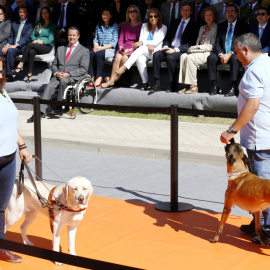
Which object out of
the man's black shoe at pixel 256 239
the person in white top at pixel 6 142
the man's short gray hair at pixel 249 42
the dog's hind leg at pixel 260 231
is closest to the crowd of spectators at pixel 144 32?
the man's short gray hair at pixel 249 42

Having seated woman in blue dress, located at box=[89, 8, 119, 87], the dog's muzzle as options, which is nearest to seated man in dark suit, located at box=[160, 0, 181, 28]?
seated woman in blue dress, located at box=[89, 8, 119, 87]

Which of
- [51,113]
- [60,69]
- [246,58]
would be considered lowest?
[51,113]

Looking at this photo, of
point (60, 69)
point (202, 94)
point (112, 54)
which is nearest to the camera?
point (202, 94)

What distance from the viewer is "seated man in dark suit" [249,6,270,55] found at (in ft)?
39.9

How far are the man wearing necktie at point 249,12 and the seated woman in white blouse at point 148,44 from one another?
1.91 meters

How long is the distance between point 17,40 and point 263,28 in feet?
23.5

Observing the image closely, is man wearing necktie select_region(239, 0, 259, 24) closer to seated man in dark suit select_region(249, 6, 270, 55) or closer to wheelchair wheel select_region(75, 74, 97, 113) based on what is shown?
seated man in dark suit select_region(249, 6, 270, 55)

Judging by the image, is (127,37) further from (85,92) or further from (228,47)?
(228,47)

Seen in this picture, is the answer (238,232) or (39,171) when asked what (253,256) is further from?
(39,171)

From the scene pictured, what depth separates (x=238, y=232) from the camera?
5918 mm

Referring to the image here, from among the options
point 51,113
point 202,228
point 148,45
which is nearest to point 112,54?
point 148,45

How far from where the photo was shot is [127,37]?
14.5m

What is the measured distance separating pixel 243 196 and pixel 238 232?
32.9 inches

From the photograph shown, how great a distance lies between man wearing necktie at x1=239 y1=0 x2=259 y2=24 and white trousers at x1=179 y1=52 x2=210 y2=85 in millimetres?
1177
